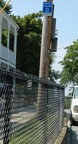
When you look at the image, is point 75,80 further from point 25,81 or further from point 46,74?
point 25,81

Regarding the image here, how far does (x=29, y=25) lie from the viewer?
116 feet

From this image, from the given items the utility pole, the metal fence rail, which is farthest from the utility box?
the metal fence rail

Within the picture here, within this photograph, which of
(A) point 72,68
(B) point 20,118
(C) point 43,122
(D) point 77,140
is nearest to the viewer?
(B) point 20,118

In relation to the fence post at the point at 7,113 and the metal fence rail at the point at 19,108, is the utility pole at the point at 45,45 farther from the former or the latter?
the fence post at the point at 7,113

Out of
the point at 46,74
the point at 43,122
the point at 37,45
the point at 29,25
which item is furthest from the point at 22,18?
the point at 43,122

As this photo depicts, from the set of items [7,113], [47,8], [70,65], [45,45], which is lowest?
[7,113]

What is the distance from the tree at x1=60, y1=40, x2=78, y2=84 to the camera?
48500 millimetres

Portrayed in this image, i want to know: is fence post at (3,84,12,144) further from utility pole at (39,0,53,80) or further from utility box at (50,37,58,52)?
utility box at (50,37,58,52)

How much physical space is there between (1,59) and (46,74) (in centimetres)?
1255

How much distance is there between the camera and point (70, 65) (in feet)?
160

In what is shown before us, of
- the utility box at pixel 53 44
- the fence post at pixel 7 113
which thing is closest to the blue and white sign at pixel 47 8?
the utility box at pixel 53 44

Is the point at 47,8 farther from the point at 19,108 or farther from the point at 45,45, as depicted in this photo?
the point at 19,108

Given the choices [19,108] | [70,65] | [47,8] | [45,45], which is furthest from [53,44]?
[70,65]

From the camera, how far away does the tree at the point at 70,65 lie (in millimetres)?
48500
